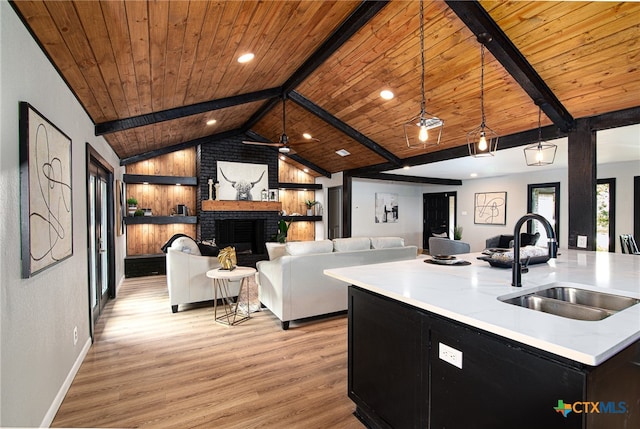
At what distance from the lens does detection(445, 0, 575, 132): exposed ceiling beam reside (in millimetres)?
2572

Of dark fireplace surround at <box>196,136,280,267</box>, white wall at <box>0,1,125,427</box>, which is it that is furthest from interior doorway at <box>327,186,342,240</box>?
white wall at <box>0,1,125,427</box>

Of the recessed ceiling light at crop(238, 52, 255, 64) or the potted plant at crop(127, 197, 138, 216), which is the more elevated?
the recessed ceiling light at crop(238, 52, 255, 64)

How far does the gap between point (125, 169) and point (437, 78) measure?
6590 mm

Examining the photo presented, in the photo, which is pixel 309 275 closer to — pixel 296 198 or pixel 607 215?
pixel 296 198

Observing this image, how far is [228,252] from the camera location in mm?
3963

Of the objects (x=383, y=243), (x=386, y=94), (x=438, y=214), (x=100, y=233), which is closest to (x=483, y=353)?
(x=383, y=243)

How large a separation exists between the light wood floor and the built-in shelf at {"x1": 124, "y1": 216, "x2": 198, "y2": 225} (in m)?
3.18

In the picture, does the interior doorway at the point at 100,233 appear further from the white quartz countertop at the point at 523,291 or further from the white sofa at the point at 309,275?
the white quartz countertop at the point at 523,291

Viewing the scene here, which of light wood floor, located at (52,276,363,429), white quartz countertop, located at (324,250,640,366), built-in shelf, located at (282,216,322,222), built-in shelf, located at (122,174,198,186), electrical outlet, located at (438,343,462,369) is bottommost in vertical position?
light wood floor, located at (52,276,363,429)

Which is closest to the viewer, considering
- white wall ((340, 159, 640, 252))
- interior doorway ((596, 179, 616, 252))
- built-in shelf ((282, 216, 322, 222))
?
white wall ((340, 159, 640, 252))

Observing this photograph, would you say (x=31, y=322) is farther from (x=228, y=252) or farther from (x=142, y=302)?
(x=142, y=302)

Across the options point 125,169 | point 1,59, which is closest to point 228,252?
point 1,59

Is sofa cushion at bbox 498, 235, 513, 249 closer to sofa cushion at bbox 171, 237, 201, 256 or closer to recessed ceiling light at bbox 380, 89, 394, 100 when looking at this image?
recessed ceiling light at bbox 380, 89, 394, 100

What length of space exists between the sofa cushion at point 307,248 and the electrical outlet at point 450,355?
2.34 m
